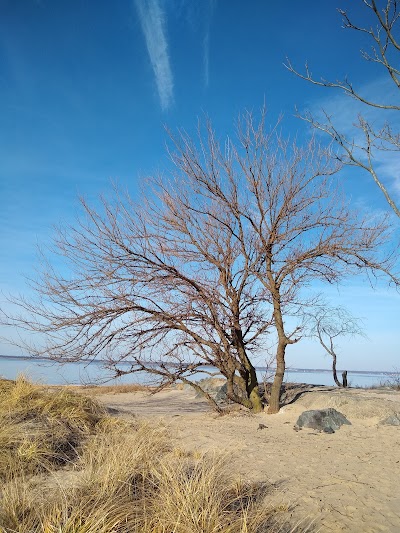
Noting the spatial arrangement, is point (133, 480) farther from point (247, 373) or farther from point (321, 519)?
point (247, 373)

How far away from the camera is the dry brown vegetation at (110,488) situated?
279 centimetres

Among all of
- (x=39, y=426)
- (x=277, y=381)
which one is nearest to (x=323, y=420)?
(x=277, y=381)

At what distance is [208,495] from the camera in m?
3.24

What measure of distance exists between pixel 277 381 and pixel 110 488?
7.15m

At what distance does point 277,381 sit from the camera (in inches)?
396

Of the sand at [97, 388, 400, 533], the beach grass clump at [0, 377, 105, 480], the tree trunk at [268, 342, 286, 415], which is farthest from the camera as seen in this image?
the tree trunk at [268, 342, 286, 415]

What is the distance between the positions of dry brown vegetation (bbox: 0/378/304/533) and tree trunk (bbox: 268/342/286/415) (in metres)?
4.17

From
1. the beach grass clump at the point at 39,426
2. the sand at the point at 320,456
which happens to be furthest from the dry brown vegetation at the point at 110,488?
the sand at the point at 320,456

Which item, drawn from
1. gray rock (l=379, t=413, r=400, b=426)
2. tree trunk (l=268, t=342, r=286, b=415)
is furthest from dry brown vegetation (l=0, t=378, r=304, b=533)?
gray rock (l=379, t=413, r=400, b=426)

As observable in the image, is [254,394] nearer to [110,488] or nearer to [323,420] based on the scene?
[323,420]

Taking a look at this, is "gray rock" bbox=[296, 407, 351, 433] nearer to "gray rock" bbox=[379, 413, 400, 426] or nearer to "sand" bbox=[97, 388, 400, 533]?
"sand" bbox=[97, 388, 400, 533]

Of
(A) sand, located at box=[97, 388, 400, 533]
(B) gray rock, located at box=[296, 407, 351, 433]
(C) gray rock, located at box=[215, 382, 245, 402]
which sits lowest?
(A) sand, located at box=[97, 388, 400, 533]

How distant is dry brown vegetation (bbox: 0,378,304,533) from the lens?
2791mm

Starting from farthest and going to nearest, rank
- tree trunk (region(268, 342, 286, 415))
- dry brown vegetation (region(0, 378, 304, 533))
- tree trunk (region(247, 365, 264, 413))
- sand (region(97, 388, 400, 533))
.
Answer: tree trunk (region(247, 365, 264, 413)) < tree trunk (region(268, 342, 286, 415)) < sand (region(97, 388, 400, 533)) < dry brown vegetation (region(0, 378, 304, 533))
